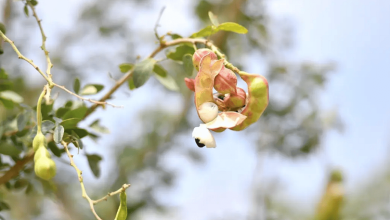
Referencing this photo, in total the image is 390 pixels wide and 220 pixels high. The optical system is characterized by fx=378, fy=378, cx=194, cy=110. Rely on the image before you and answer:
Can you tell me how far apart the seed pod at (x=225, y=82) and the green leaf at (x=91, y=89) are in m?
0.23

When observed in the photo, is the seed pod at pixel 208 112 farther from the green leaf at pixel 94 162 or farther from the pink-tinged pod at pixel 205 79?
the green leaf at pixel 94 162

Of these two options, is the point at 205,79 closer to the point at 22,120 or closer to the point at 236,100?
the point at 236,100

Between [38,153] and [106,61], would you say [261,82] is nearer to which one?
[38,153]

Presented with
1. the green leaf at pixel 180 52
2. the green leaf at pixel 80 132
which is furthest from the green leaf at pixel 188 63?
the green leaf at pixel 80 132

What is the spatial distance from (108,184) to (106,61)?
1.25 feet

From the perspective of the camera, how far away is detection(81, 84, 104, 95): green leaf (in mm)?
472

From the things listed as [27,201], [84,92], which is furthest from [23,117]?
[27,201]

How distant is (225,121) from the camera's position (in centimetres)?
28

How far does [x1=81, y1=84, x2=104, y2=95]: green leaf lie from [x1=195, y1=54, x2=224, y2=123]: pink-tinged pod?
0.22m

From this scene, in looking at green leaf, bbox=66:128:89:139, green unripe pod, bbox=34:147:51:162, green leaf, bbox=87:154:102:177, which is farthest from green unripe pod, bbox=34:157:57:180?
green leaf, bbox=87:154:102:177

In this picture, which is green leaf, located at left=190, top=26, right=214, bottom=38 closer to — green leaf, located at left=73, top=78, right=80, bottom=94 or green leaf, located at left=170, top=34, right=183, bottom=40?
green leaf, located at left=170, top=34, right=183, bottom=40

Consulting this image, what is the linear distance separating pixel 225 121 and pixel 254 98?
29 millimetres

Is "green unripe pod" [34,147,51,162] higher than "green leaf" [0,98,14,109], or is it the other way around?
"green leaf" [0,98,14,109]

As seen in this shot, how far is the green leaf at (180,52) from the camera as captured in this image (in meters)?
0.41
